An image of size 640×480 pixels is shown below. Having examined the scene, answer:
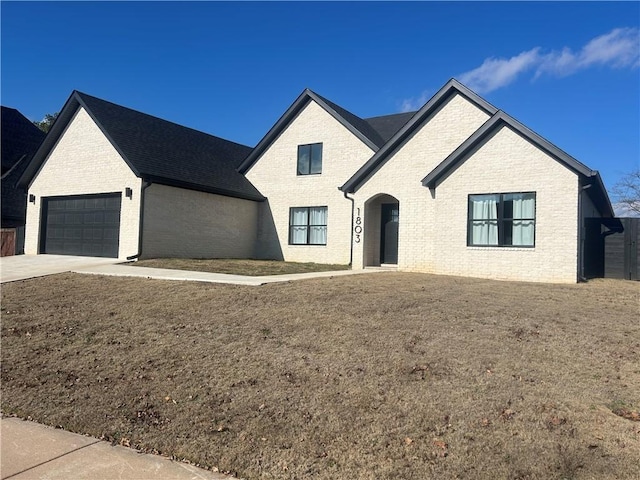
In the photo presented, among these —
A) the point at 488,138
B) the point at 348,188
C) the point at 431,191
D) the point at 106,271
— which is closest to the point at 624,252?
the point at 488,138

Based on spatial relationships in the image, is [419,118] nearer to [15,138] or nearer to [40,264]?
[40,264]

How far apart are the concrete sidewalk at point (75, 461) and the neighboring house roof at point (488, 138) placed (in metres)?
13.3

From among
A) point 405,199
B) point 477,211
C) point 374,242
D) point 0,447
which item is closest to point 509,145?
point 477,211

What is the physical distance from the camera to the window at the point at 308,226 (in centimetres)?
2203

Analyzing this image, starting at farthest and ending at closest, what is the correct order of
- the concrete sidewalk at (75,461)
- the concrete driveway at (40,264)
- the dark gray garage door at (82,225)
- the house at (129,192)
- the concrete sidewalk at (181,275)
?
the dark gray garage door at (82,225)
the house at (129,192)
the concrete driveway at (40,264)
the concrete sidewalk at (181,275)
the concrete sidewalk at (75,461)

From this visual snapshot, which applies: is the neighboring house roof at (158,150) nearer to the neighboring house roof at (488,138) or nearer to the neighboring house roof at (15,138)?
the neighboring house roof at (15,138)

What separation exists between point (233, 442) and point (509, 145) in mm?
13255

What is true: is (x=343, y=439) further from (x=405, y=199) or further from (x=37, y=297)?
(x=405, y=199)

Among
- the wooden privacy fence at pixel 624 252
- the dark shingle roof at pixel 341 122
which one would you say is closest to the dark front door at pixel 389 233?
the dark shingle roof at pixel 341 122

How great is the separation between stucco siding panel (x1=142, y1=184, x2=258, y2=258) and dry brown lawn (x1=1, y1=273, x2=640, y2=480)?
341 inches

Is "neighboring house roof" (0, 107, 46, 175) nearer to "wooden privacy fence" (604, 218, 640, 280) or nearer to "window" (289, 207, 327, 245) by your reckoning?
"window" (289, 207, 327, 245)

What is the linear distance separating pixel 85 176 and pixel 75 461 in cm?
1825

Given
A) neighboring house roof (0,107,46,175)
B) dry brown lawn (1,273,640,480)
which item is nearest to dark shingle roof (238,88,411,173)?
dry brown lawn (1,273,640,480)

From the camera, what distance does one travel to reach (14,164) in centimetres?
2909
